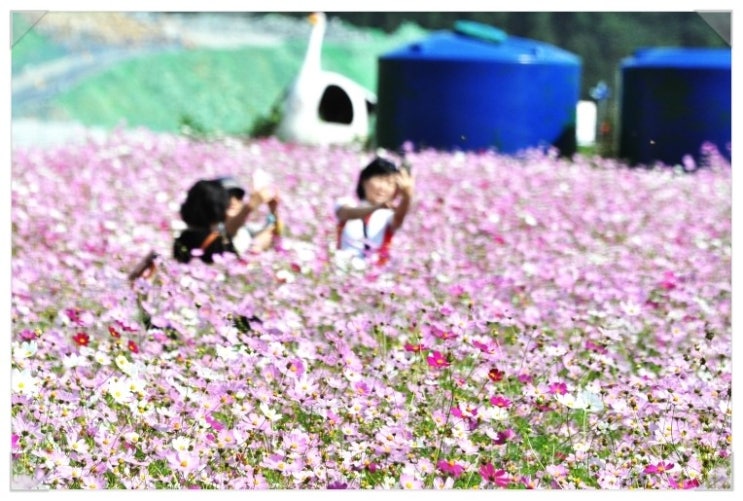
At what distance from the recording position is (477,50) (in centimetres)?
1175

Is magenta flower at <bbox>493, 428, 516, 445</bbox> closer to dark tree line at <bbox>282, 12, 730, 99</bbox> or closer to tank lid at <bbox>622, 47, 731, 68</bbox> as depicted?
tank lid at <bbox>622, 47, 731, 68</bbox>

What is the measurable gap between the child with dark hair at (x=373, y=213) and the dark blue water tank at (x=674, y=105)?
6419 millimetres

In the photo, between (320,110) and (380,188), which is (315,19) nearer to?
(320,110)

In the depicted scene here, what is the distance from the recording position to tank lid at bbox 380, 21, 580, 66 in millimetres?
11570

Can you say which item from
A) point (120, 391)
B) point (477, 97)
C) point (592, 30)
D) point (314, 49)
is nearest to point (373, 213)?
point (120, 391)

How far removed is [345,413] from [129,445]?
0.57m

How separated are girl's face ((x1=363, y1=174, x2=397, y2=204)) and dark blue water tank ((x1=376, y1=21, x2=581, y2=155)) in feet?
18.1

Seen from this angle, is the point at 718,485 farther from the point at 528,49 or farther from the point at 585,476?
the point at 528,49

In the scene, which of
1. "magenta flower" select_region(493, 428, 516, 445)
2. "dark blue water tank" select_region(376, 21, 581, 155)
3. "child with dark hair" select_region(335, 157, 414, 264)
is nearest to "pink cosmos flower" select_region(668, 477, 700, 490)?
"magenta flower" select_region(493, 428, 516, 445)

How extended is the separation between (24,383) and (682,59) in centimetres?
966
